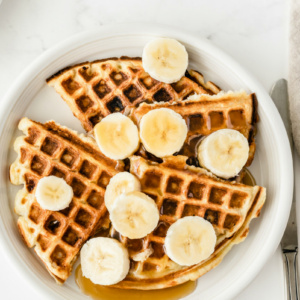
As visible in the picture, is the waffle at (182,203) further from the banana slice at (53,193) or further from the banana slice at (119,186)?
the banana slice at (53,193)

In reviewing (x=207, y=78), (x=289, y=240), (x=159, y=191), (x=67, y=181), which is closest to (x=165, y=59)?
(x=207, y=78)

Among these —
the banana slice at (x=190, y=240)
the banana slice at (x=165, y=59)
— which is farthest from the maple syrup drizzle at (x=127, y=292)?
the banana slice at (x=165, y=59)

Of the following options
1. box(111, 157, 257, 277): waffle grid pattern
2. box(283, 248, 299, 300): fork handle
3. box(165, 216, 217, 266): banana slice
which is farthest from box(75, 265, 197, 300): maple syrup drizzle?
box(283, 248, 299, 300): fork handle

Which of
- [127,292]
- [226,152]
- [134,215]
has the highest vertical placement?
[226,152]

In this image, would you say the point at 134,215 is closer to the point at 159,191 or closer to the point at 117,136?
the point at 159,191

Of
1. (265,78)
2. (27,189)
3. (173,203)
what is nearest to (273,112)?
(265,78)

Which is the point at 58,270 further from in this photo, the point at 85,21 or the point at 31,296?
the point at 85,21
